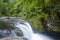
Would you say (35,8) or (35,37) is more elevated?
(35,8)

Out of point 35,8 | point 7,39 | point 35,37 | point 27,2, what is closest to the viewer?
point 7,39

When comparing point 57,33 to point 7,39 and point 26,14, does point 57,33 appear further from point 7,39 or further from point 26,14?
point 7,39

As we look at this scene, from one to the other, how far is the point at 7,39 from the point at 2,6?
1035cm

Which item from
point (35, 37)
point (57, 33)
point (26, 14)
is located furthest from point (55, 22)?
point (26, 14)

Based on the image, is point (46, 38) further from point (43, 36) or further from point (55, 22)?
point (55, 22)

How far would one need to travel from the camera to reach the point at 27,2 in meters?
12.9

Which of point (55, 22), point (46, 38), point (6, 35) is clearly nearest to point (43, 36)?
point (46, 38)

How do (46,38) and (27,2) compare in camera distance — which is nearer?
(46,38)

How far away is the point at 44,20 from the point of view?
1146 centimetres

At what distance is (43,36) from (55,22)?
121 centimetres

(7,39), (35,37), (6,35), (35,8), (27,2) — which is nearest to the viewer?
(7,39)

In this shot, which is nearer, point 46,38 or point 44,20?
point 46,38

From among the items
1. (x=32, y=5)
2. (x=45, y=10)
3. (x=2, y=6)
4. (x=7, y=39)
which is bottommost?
(x=7, y=39)

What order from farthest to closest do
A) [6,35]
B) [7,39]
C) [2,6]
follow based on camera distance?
[2,6]
[6,35]
[7,39]
